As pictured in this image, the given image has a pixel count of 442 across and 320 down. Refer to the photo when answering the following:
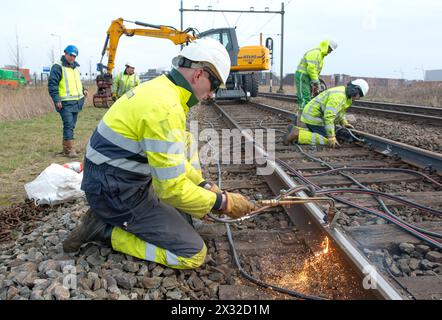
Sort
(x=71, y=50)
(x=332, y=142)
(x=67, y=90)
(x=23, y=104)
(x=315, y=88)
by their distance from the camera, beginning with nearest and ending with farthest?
(x=332, y=142) → (x=71, y=50) → (x=67, y=90) → (x=315, y=88) → (x=23, y=104)

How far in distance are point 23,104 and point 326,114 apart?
1234 cm

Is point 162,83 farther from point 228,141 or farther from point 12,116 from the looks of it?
point 12,116

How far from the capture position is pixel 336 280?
Result: 2439 mm

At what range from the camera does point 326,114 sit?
6113 mm

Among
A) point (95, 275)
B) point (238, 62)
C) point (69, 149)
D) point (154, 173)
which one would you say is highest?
point (238, 62)

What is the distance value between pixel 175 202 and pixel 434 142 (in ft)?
18.9

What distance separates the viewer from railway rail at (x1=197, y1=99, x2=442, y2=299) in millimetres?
2340

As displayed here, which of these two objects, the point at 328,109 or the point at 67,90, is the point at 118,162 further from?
the point at 67,90

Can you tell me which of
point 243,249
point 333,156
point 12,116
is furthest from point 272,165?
point 12,116

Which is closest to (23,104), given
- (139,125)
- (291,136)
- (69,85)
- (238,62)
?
(238,62)

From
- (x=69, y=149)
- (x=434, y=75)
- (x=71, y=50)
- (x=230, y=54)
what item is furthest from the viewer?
(x=434, y=75)

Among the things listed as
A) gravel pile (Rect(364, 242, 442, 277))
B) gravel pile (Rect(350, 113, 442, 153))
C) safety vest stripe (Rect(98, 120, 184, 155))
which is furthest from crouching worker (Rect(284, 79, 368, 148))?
safety vest stripe (Rect(98, 120, 184, 155))

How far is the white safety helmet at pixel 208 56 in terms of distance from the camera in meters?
2.49

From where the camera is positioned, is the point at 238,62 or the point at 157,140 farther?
the point at 238,62
